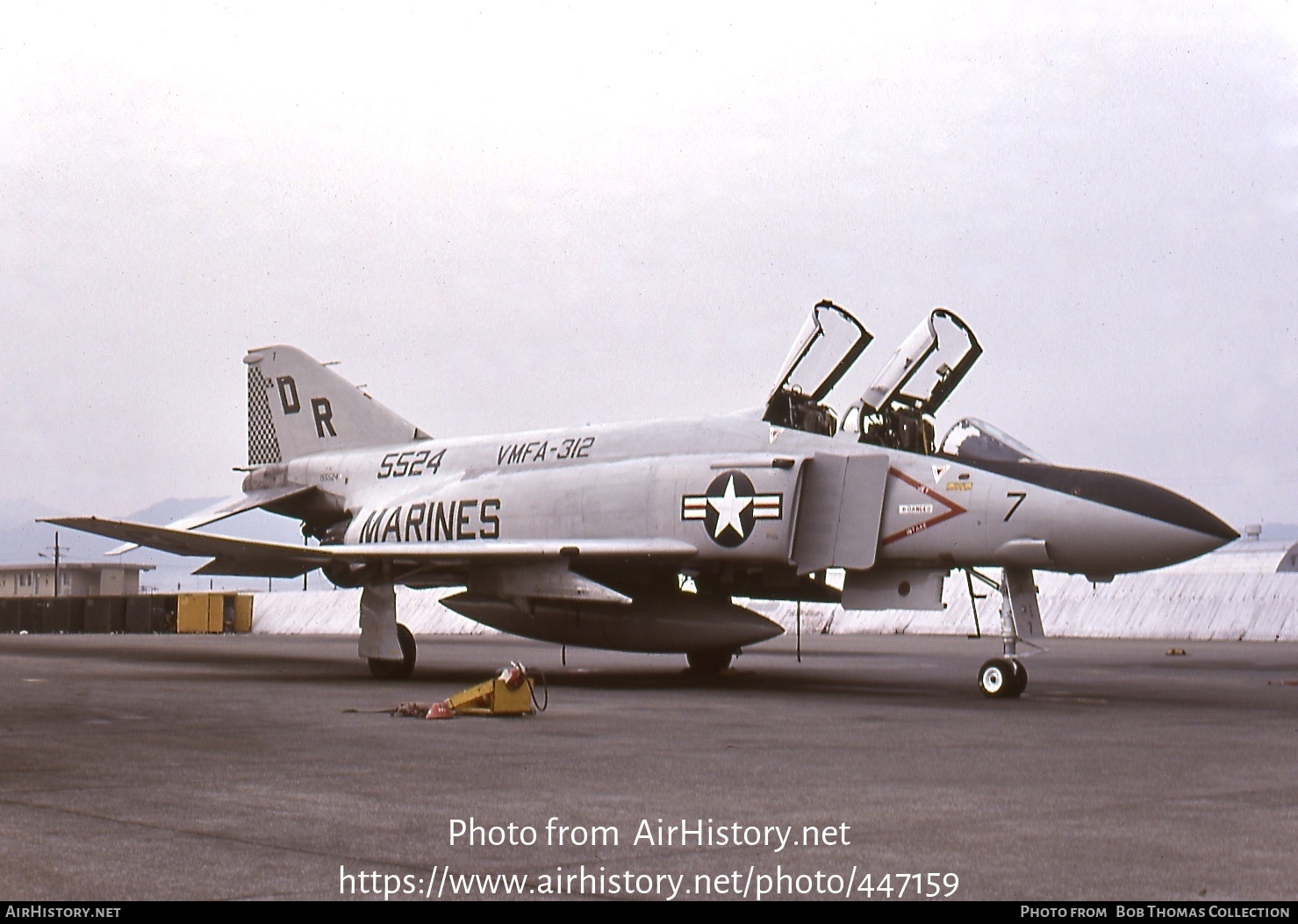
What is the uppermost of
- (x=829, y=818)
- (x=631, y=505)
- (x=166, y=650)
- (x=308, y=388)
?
(x=308, y=388)

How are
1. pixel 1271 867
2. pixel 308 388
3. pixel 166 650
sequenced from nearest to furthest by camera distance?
1. pixel 1271 867
2. pixel 308 388
3. pixel 166 650

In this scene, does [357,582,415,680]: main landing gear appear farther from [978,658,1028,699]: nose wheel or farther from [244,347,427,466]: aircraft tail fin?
[978,658,1028,699]: nose wheel

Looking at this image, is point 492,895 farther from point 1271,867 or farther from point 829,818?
point 1271,867

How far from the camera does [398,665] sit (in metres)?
15.8

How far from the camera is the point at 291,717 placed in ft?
34.1

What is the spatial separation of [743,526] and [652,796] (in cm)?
840

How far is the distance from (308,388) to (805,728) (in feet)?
44.9

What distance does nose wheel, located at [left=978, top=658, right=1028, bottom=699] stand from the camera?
41.6 ft

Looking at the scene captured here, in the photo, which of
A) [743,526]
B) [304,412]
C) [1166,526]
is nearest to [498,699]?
[743,526]

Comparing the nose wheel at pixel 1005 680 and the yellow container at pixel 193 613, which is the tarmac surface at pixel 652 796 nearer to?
the nose wheel at pixel 1005 680

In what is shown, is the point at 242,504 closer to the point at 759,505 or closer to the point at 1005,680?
the point at 759,505

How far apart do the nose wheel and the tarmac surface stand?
0.21 m

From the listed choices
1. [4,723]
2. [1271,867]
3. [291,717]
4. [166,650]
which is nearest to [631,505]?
[291,717]

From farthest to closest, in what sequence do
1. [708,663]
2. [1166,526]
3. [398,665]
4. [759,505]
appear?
[708,663]
[398,665]
[759,505]
[1166,526]
